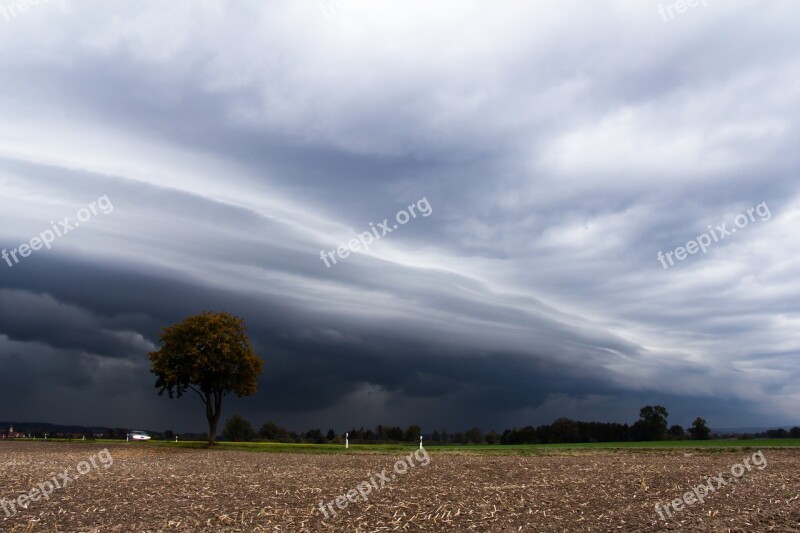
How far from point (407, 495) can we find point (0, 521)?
473 inches

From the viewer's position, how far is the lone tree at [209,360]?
6012cm

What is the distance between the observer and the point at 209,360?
6006cm

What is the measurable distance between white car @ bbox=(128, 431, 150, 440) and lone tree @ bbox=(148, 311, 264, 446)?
27.6m

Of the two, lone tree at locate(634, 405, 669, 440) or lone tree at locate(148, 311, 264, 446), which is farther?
lone tree at locate(634, 405, 669, 440)

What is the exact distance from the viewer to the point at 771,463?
3206 centimetres

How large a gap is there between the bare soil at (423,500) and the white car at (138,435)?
5778 centimetres

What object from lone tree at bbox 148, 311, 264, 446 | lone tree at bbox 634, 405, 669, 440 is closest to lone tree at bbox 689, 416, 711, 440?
lone tree at bbox 634, 405, 669, 440

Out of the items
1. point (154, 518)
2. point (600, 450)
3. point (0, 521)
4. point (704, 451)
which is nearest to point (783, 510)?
point (154, 518)

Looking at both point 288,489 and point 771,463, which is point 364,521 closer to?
point 288,489

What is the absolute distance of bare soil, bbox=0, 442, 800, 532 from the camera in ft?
56.5
